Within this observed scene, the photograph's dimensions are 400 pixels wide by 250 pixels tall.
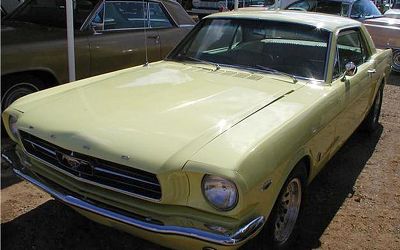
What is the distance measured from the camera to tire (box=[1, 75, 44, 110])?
4578 millimetres

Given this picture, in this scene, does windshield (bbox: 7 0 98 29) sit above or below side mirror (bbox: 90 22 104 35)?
above

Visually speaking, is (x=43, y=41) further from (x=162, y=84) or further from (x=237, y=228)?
(x=237, y=228)

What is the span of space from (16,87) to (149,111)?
247 centimetres

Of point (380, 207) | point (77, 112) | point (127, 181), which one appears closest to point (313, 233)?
point (380, 207)

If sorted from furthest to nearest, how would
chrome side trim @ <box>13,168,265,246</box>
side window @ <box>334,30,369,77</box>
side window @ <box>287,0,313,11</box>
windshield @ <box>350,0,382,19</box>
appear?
side window @ <box>287,0,313,11</box> < windshield @ <box>350,0,382,19</box> < side window @ <box>334,30,369,77</box> < chrome side trim @ <box>13,168,265,246</box>

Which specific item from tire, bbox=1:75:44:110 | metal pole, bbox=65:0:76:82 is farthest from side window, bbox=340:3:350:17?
tire, bbox=1:75:44:110

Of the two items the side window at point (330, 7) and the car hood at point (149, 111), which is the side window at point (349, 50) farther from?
the side window at point (330, 7)

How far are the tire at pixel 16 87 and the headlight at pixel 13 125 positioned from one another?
1664mm

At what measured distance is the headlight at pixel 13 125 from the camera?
2.96m

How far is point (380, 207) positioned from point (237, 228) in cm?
205

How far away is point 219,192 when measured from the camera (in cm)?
222

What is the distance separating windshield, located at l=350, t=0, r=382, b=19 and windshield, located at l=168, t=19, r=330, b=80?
7.08 metres

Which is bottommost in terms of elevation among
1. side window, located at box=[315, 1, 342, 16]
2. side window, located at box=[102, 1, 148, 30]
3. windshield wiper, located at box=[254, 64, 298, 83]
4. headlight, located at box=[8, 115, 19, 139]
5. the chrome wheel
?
the chrome wheel

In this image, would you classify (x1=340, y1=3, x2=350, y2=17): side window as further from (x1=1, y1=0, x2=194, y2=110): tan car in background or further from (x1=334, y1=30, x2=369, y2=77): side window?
(x1=334, y1=30, x2=369, y2=77): side window
